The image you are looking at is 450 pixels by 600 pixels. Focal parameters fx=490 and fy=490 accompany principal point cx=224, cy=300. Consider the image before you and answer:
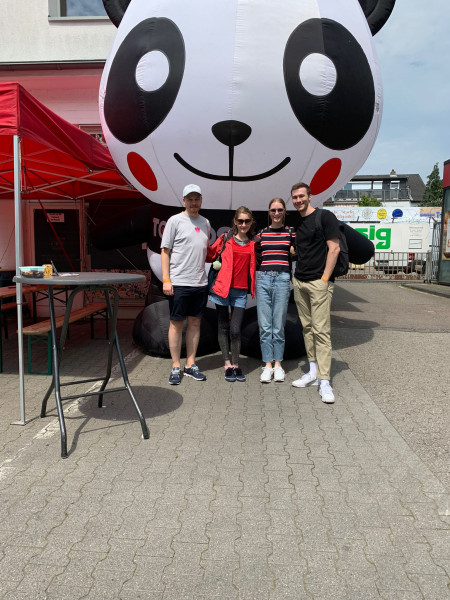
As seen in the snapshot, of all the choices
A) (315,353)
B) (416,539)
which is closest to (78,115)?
(315,353)

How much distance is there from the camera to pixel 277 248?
4.56 metres

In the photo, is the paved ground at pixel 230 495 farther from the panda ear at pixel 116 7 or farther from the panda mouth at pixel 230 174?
the panda ear at pixel 116 7

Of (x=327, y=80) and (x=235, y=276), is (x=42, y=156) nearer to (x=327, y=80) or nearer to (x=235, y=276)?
(x=235, y=276)

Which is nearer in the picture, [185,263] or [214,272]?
[185,263]

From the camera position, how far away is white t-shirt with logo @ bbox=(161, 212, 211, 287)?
14.5 ft

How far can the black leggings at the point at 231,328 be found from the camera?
15.4 ft

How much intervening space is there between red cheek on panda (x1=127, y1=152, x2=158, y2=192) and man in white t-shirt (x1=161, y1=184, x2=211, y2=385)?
69 centimetres

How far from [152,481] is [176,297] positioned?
78.7 inches

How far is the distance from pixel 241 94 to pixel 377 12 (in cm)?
219

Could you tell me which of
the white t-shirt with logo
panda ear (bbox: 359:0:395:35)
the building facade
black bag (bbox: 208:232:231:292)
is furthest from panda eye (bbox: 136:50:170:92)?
the building facade

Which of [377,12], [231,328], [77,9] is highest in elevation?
[77,9]

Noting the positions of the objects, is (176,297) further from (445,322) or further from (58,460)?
(445,322)

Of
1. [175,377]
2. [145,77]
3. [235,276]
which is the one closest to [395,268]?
[235,276]

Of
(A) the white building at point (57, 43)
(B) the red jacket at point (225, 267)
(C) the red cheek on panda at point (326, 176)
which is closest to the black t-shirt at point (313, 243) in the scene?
(B) the red jacket at point (225, 267)
